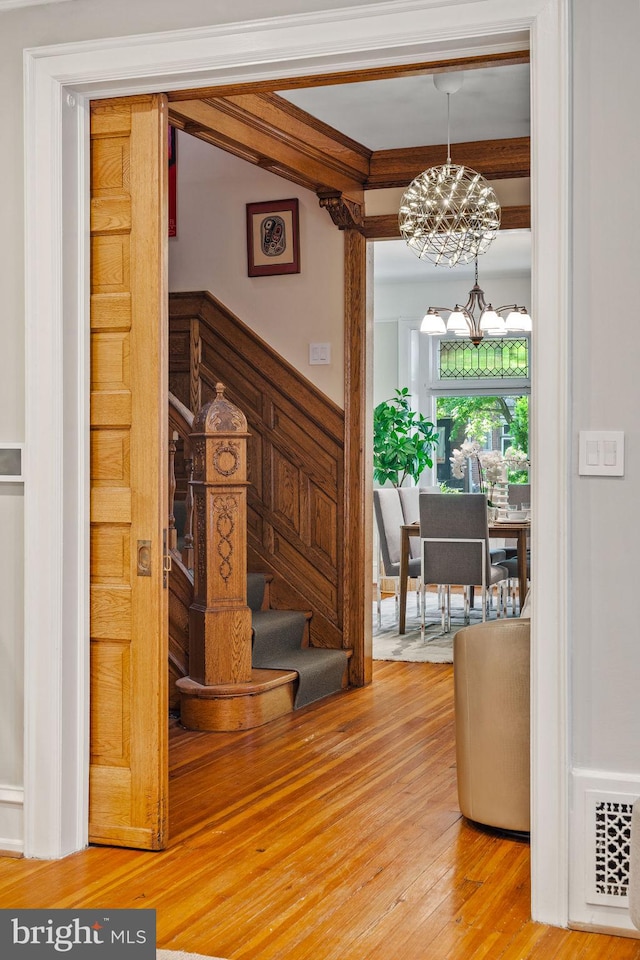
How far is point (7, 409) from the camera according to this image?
3.32 metres

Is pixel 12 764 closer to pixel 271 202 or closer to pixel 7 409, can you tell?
pixel 7 409

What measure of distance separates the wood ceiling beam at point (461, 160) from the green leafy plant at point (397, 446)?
4255 mm

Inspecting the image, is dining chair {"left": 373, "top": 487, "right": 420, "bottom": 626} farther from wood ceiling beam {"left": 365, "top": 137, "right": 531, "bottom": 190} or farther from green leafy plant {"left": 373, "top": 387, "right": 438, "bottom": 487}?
wood ceiling beam {"left": 365, "top": 137, "right": 531, "bottom": 190}

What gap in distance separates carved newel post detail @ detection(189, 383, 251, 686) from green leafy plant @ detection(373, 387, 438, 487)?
16.7 ft

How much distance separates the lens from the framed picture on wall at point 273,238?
19.2 feet

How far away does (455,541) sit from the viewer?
22.5 feet

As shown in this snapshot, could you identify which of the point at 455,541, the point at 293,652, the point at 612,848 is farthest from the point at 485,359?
the point at 612,848

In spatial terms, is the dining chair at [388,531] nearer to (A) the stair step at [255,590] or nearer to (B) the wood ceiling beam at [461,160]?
(A) the stair step at [255,590]

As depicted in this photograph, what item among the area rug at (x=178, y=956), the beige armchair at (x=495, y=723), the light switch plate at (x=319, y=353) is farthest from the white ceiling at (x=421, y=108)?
the area rug at (x=178, y=956)

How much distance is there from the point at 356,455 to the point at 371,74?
2.95m

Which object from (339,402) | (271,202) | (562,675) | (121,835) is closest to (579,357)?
(562,675)

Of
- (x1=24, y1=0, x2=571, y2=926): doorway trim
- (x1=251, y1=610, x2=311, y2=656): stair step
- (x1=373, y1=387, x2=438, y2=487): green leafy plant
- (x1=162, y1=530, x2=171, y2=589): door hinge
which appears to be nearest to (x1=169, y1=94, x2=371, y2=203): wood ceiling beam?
(x1=24, y1=0, x2=571, y2=926): doorway trim

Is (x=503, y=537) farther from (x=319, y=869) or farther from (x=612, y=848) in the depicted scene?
(x=612, y=848)

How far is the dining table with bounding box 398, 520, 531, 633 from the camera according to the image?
7.04 metres
